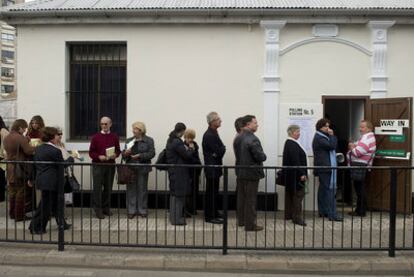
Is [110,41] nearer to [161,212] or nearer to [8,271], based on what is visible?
[161,212]

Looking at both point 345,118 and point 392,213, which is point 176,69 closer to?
point 345,118

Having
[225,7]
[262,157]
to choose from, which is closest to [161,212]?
[262,157]

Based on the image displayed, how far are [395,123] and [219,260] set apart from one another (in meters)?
4.30

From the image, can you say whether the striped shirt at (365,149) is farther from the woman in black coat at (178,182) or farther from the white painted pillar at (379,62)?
the woman in black coat at (178,182)

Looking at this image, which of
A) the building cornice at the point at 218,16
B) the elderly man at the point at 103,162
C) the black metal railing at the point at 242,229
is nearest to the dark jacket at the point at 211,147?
the black metal railing at the point at 242,229

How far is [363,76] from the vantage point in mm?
9133

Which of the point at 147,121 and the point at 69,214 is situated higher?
the point at 147,121

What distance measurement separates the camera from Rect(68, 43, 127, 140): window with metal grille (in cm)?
961

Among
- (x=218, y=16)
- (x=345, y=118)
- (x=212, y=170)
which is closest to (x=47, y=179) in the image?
(x=212, y=170)

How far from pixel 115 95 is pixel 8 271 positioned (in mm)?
4365

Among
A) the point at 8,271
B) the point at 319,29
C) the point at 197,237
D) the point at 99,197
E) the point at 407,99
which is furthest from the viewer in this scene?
the point at 319,29

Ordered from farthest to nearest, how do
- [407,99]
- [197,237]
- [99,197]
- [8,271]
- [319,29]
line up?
1. [319,29]
2. [407,99]
3. [99,197]
4. [197,237]
5. [8,271]

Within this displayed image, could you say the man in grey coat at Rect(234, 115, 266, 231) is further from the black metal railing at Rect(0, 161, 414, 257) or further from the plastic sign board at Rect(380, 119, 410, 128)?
the plastic sign board at Rect(380, 119, 410, 128)

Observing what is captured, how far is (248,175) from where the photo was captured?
7.41 meters
